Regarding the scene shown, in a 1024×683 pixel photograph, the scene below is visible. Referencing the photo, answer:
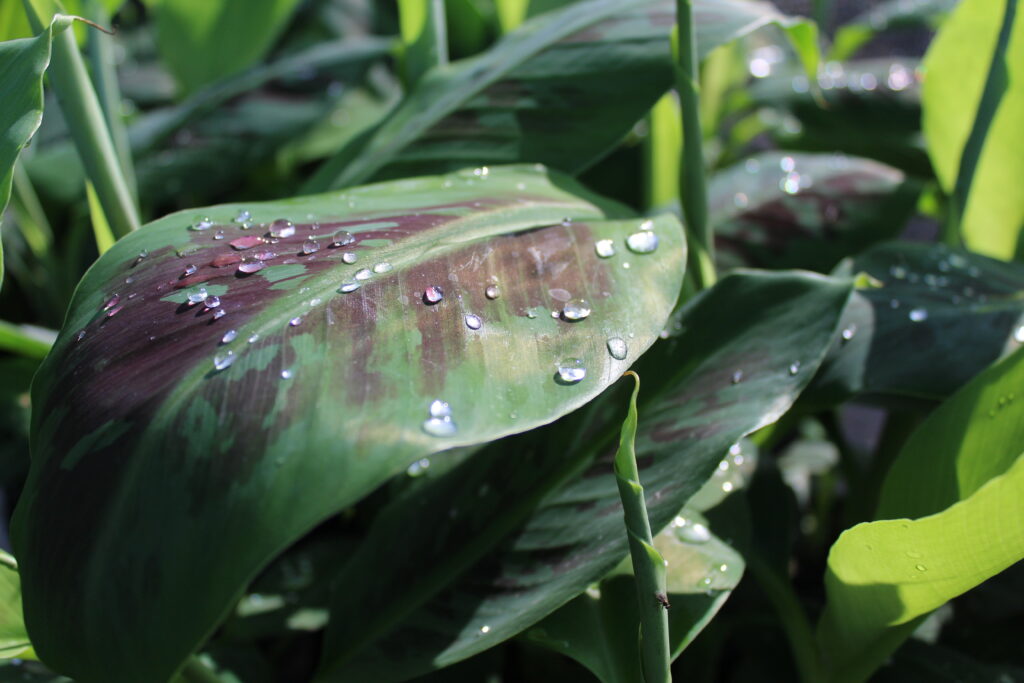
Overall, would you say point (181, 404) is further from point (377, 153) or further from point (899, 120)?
point (899, 120)

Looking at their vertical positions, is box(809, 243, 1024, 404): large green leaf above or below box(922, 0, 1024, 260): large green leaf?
below

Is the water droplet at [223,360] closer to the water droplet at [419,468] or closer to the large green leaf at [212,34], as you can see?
the water droplet at [419,468]

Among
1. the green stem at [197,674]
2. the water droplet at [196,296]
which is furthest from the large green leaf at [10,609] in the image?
the water droplet at [196,296]

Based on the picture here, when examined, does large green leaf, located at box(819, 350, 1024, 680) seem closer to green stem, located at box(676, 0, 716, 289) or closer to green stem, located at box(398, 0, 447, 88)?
green stem, located at box(676, 0, 716, 289)

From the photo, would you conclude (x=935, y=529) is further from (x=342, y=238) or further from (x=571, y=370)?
(x=342, y=238)

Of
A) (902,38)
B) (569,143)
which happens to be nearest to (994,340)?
(569,143)

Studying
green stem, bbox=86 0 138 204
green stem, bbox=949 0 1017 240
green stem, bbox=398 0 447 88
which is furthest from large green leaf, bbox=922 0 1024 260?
green stem, bbox=86 0 138 204
